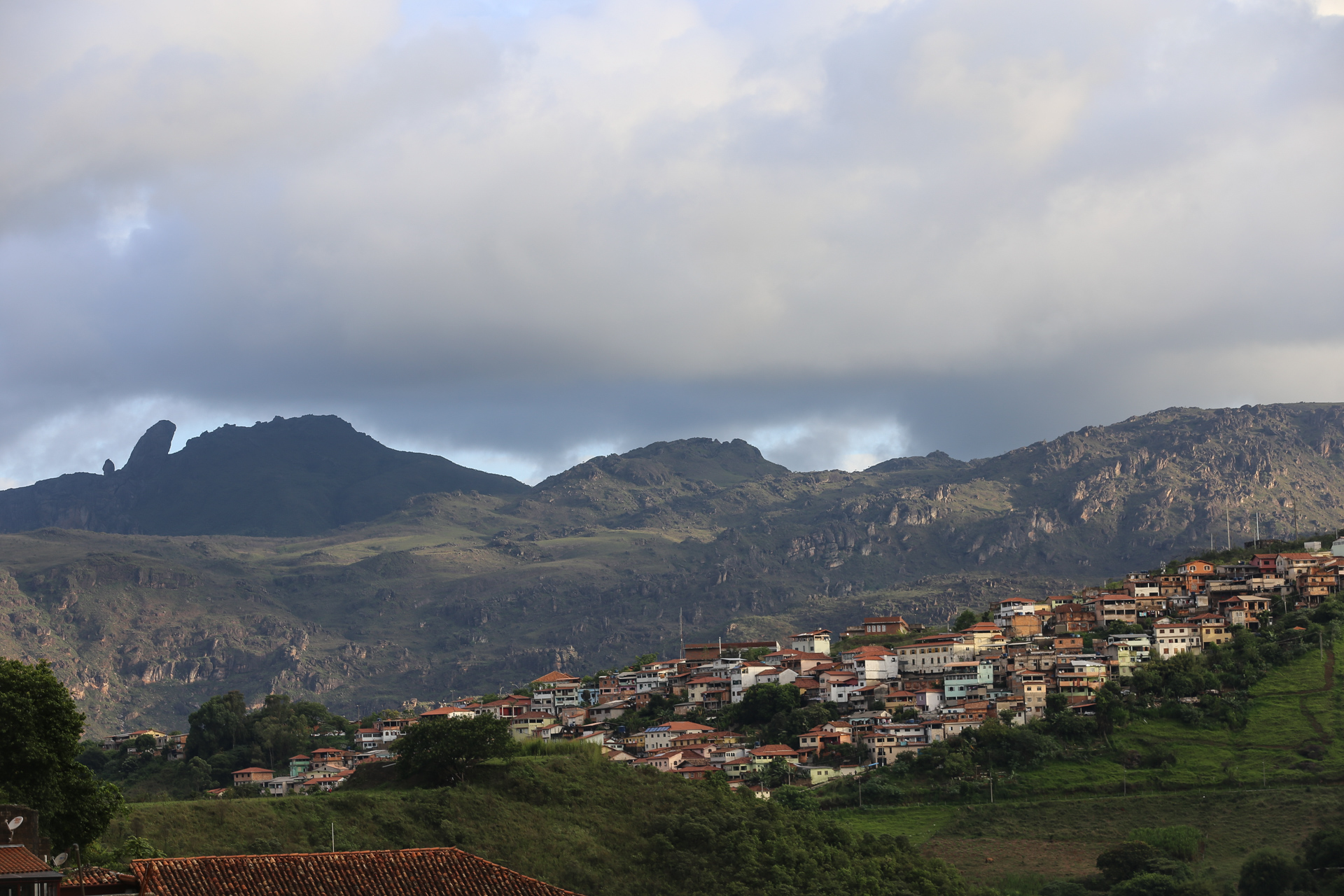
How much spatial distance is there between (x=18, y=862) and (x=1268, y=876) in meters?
78.0

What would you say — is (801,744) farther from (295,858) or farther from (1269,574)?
(295,858)

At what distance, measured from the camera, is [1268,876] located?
284 ft

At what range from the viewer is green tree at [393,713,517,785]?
296ft

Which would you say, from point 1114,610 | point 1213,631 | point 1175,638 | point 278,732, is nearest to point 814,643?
point 1114,610

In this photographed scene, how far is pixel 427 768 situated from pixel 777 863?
2597 centimetres

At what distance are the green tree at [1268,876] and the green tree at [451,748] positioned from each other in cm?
4388

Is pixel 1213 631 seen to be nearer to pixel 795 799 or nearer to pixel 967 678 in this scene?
pixel 967 678

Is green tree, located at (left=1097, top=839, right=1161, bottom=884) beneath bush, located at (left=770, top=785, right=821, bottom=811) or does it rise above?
beneath

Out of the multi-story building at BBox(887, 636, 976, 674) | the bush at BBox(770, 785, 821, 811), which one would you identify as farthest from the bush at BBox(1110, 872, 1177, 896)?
A: the multi-story building at BBox(887, 636, 976, 674)

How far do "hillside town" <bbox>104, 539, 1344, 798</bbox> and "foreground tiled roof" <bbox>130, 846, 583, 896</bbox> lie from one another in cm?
7393

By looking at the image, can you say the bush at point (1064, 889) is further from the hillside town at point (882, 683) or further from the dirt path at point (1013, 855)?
the hillside town at point (882, 683)

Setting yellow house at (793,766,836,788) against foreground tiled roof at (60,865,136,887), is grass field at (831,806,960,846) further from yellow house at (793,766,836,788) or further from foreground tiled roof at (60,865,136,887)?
foreground tiled roof at (60,865,136,887)

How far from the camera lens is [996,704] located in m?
125

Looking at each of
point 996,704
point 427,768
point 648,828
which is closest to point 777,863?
point 648,828
